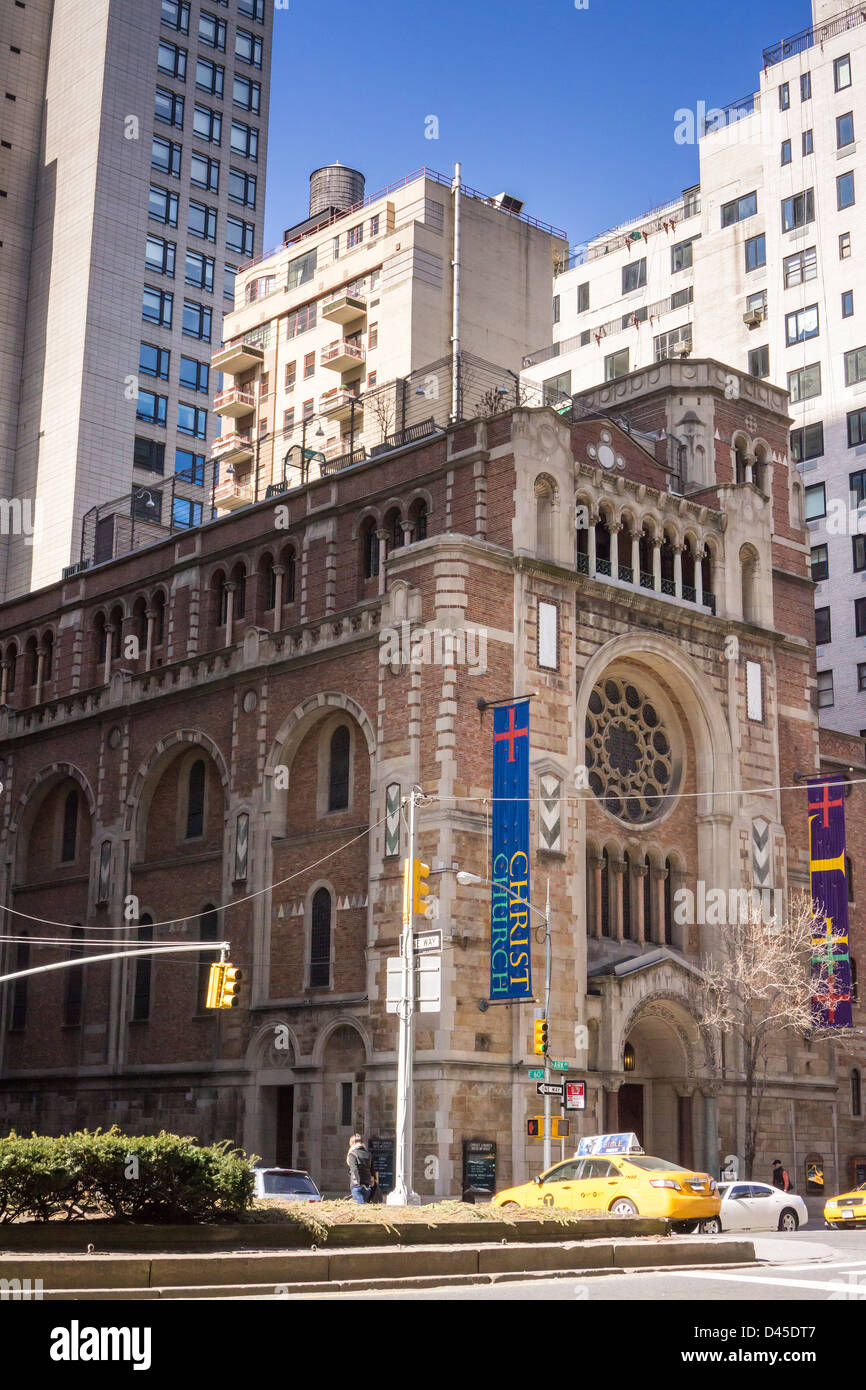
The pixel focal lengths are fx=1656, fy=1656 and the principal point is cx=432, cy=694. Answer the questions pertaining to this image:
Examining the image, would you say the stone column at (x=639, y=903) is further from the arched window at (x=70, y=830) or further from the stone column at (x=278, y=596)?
the arched window at (x=70, y=830)

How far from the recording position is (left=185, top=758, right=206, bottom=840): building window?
52.8 metres

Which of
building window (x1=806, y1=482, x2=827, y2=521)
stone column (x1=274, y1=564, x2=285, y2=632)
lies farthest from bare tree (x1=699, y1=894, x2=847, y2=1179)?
building window (x1=806, y1=482, x2=827, y2=521)

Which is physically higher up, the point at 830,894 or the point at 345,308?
the point at 345,308

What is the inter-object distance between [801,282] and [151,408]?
107 feet

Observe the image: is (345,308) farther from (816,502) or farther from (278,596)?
(278,596)

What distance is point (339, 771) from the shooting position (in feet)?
157

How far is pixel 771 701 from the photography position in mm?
52031

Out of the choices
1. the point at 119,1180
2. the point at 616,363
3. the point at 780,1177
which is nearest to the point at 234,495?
the point at 616,363

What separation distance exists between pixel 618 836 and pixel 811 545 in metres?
27.5

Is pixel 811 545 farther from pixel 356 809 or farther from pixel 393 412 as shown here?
pixel 356 809

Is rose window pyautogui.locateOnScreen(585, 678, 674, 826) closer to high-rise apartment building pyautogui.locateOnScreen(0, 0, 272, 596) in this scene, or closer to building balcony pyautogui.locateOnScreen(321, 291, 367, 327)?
building balcony pyautogui.locateOnScreen(321, 291, 367, 327)

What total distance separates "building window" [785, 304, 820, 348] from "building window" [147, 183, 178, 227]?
33635 mm
